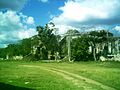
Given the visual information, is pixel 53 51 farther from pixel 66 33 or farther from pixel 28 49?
pixel 28 49

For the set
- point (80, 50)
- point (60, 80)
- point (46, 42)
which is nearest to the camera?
point (60, 80)

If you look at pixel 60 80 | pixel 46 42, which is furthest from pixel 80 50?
pixel 60 80

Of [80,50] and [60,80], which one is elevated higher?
[80,50]

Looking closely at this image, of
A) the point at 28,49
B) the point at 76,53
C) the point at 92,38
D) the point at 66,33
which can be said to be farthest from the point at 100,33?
the point at 28,49

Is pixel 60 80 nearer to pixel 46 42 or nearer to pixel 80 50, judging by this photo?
pixel 80 50

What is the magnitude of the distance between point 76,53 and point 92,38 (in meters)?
15.7

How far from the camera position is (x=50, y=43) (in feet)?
392

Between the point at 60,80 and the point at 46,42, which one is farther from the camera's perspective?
the point at 46,42

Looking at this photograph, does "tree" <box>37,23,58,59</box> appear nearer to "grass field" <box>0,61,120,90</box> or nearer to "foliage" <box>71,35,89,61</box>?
"foliage" <box>71,35,89,61</box>

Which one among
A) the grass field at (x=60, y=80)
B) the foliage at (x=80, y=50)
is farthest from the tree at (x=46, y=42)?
the grass field at (x=60, y=80)

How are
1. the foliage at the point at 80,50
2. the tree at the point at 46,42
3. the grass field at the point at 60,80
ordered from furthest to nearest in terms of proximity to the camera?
the tree at the point at 46,42 → the foliage at the point at 80,50 → the grass field at the point at 60,80

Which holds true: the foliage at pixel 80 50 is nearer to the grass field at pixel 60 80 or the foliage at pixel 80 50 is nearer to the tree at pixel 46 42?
the tree at pixel 46 42

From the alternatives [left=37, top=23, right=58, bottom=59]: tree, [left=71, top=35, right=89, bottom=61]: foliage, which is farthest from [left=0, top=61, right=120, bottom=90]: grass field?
[left=37, top=23, right=58, bottom=59]: tree

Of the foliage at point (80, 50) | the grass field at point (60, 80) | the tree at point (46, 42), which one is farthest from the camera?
the tree at point (46, 42)
